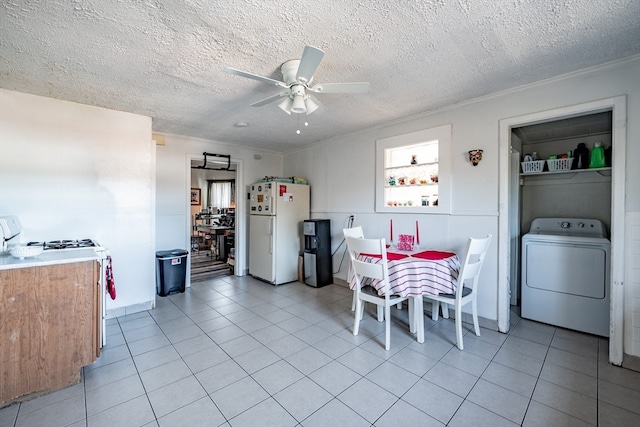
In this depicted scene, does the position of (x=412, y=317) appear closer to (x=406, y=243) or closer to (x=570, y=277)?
(x=406, y=243)

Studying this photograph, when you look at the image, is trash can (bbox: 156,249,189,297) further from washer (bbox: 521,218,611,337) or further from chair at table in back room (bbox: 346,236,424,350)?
washer (bbox: 521,218,611,337)

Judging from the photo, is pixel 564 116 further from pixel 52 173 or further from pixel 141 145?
pixel 52 173

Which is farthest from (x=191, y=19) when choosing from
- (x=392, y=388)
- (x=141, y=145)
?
(x=392, y=388)

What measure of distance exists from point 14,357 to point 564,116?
4.70 metres

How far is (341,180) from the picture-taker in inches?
179

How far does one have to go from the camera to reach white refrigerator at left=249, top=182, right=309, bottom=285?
4496mm

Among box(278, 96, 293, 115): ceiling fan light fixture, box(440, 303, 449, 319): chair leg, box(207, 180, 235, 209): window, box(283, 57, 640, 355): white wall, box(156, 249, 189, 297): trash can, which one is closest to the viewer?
box(283, 57, 640, 355): white wall

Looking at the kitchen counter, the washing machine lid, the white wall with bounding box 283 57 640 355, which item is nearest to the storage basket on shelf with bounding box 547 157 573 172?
the washing machine lid

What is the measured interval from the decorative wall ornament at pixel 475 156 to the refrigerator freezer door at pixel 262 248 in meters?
2.95

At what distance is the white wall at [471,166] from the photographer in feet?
7.09

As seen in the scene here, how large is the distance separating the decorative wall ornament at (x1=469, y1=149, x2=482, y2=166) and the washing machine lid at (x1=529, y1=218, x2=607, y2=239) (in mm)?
1252

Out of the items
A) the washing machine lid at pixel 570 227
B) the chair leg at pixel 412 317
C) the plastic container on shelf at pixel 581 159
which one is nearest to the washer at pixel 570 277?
the washing machine lid at pixel 570 227

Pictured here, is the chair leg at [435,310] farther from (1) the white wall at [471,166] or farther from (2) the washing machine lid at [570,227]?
(2) the washing machine lid at [570,227]

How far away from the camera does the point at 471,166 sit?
3.02 metres
